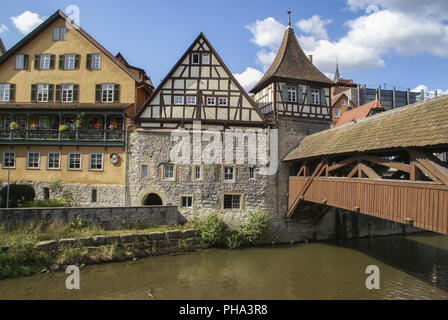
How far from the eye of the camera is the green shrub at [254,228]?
1491cm

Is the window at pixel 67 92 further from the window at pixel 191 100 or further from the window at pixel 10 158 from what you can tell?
the window at pixel 191 100

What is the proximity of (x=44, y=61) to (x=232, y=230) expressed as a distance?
1474cm

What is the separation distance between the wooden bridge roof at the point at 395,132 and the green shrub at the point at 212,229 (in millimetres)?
5578

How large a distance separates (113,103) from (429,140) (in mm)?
15137

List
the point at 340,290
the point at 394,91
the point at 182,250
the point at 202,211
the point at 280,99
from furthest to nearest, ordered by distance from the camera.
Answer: the point at 394,91
the point at 280,99
the point at 202,211
the point at 182,250
the point at 340,290

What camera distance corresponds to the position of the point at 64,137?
1647 cm

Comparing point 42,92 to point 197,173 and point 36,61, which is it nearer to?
point 36,61

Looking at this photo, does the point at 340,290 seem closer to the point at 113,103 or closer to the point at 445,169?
the point at 445,169

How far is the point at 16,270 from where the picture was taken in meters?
10.6

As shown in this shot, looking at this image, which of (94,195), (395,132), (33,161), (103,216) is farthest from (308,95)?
(33,161)

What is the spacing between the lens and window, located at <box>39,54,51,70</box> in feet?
57.2

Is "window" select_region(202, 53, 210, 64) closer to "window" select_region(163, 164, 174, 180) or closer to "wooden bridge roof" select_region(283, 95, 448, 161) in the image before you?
"window" select_region(163, 164, 174, 180)
